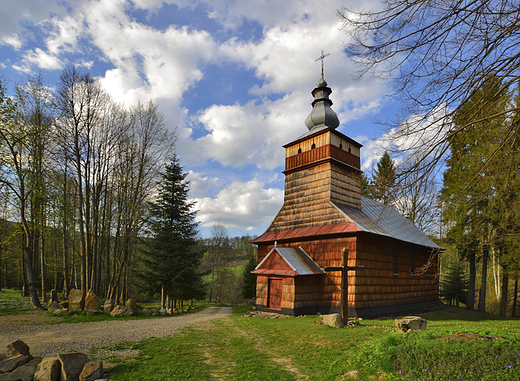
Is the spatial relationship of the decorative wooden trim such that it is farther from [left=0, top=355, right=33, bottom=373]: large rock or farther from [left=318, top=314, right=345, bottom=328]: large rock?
[left=0, top=355, right=33, bottom=373]: large rock

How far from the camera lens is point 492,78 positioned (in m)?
4.60

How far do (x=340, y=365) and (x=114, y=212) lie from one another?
2102 cm

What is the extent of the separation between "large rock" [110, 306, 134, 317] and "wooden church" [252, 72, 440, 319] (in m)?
6.96

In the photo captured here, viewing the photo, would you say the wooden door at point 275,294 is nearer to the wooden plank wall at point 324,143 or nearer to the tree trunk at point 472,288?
the wooden plank wall at point 324,143

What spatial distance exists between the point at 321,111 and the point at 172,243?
1375cm

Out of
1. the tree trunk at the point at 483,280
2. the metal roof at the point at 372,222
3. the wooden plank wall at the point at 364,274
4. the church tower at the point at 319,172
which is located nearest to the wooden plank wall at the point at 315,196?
the church tower at the point at 319,172

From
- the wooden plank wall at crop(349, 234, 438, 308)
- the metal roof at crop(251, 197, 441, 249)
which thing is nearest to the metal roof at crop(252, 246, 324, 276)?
the metal roof at crop(251, 197, 441, 249)

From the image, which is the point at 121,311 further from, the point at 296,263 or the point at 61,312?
the point at 296,263

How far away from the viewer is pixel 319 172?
1834 cm

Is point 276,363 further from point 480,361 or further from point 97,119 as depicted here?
point 97,119

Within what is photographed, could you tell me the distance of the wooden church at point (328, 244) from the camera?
15.6 meters

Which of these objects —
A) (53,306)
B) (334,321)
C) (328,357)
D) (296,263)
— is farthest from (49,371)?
(296,263)

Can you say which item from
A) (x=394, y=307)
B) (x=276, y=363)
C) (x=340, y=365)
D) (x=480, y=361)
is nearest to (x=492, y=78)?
(x=480, y=361)

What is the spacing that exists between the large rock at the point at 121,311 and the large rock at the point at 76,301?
1577mm
